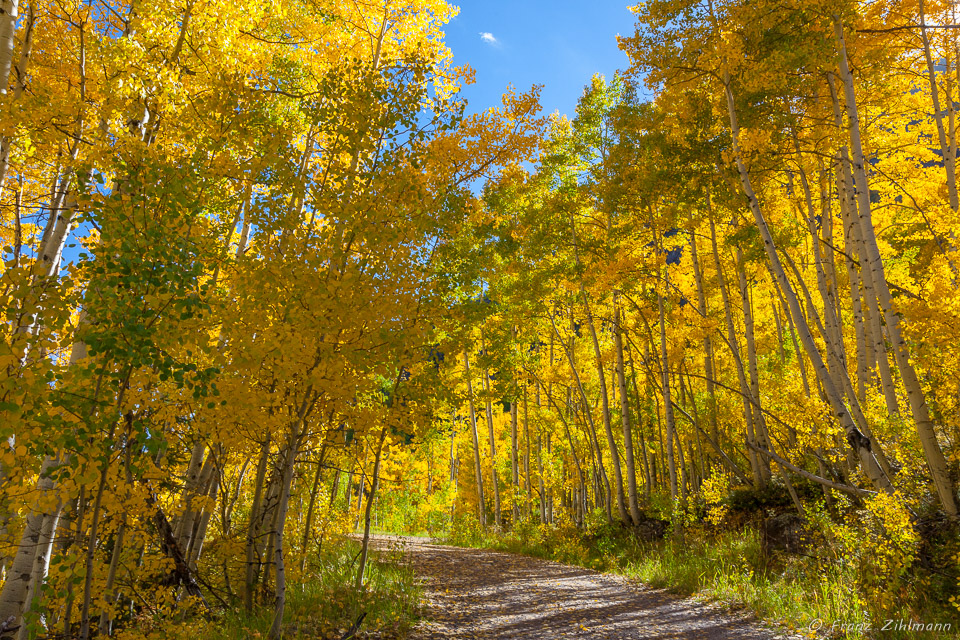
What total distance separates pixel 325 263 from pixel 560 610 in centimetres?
500

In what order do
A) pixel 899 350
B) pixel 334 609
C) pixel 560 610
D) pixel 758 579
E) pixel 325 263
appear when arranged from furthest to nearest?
pixel 758 579 → pixel 560 610 → pixel 899 350 → pixel 334 609 → pixel 325 263

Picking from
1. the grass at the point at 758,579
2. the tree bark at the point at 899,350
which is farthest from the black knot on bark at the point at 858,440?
the grass at the point at 758,579

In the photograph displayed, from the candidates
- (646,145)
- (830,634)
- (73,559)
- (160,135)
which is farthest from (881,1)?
(73,559)

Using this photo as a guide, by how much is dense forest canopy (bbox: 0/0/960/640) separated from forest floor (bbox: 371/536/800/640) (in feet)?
4.37

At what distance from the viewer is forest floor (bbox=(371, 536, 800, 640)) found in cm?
511

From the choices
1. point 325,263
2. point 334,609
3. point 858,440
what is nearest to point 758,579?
point 858,440

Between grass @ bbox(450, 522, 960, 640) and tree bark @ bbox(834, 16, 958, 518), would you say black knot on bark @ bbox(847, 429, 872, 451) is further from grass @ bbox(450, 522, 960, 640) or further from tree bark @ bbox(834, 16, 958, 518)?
grass @ bbox(450, 522, 960, 640)

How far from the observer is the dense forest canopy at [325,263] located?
3.17 m

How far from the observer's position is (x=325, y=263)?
15.6 feet

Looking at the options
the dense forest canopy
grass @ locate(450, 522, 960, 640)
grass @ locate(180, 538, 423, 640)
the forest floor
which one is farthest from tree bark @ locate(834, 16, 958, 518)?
grass @ locate(180, 538, 423, 640)

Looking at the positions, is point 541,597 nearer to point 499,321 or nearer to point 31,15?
point 499,321

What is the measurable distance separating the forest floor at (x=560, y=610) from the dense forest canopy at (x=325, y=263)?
1.33m

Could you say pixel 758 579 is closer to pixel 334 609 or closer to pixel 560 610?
pixel 560 610

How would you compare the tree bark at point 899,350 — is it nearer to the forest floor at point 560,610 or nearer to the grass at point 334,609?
the forest floor at point 560,610
